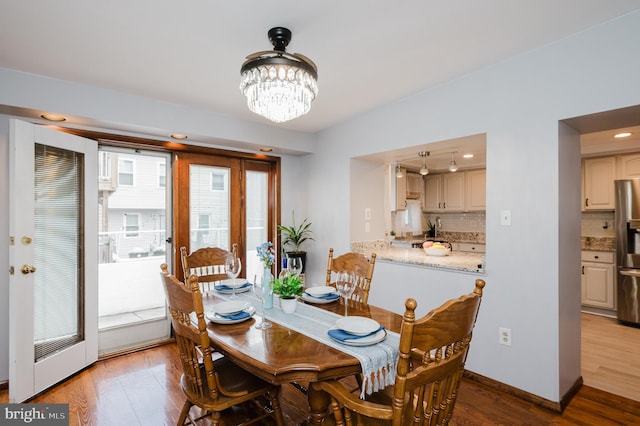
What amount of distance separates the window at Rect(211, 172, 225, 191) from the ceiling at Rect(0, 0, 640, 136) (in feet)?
3.91

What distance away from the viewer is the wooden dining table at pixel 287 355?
129 centimetres

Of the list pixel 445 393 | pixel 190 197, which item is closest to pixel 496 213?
pixel 445 393

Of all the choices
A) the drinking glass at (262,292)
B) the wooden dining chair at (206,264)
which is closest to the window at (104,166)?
the wooden dining chair at (206,264)

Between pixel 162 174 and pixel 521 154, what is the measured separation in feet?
11.0

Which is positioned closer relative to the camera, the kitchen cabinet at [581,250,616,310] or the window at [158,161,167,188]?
the window at [158,161,167,188]

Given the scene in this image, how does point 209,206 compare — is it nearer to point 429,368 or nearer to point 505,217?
point 505,217

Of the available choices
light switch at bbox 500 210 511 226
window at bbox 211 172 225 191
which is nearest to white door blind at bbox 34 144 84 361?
window at bbox 211 172 225 191

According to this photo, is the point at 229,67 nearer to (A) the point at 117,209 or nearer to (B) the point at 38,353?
(A) the point at 117,209

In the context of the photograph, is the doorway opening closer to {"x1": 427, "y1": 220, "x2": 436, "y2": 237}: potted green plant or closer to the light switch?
the light switch

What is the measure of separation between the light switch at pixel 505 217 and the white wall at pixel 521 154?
3cm

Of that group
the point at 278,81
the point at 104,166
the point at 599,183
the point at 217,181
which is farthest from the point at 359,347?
the point at 599,183

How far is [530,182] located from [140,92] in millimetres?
3262

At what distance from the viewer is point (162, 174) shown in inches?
138

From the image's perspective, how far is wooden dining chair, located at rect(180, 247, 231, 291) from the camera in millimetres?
2707
